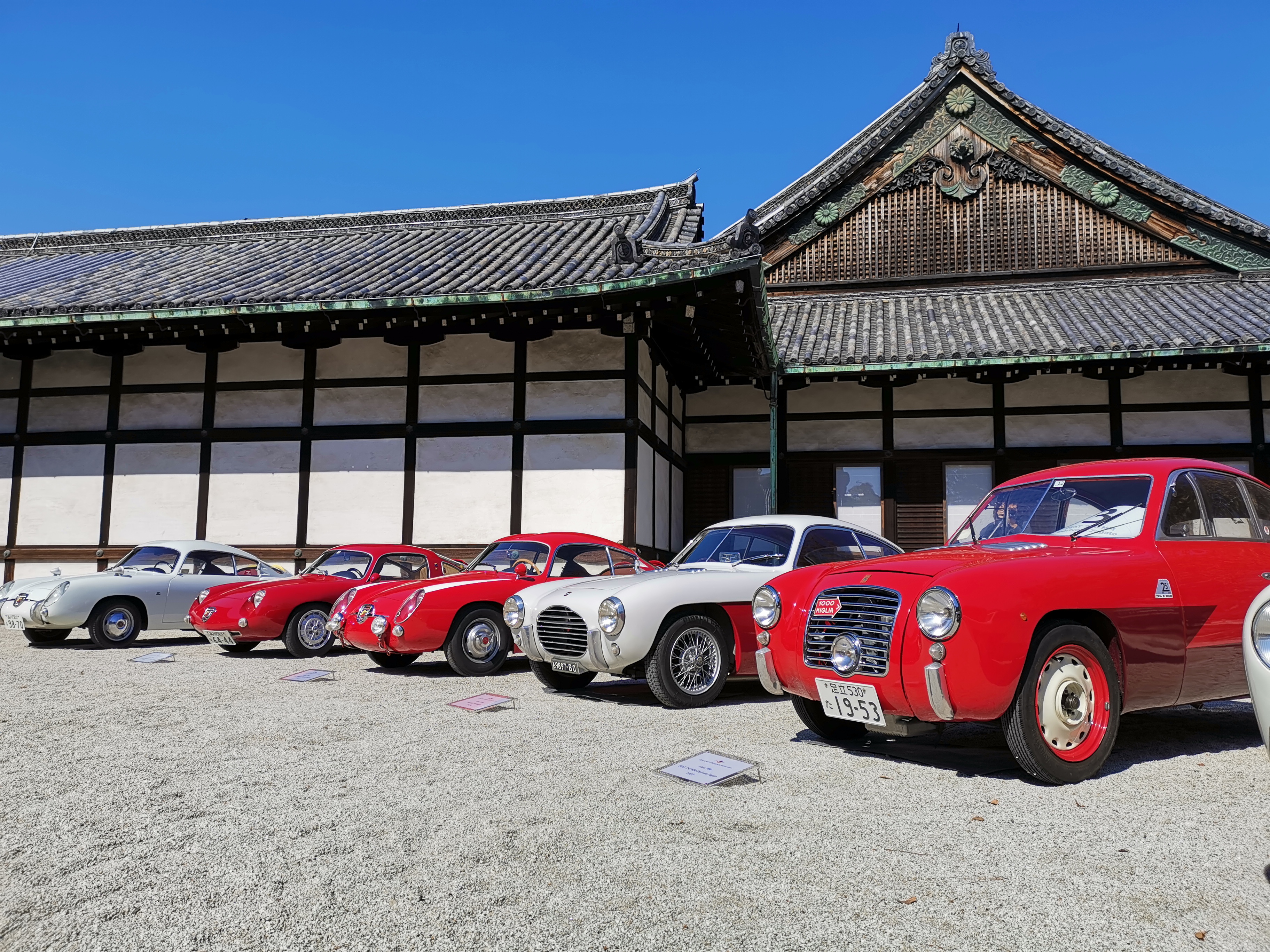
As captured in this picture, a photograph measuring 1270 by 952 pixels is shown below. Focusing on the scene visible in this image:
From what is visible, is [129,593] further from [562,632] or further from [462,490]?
[562,632]

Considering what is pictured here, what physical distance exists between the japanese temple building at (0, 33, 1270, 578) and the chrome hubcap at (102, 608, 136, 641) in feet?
8.14

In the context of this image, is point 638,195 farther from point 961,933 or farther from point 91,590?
point 961,933

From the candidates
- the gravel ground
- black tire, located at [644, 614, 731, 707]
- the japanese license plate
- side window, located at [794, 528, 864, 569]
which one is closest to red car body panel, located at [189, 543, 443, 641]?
black tire, located at [644, 614, 731, 707]

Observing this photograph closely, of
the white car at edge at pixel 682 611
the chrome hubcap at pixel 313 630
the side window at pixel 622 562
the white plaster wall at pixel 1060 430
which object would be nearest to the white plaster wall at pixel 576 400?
Answer: the side window at pixel 622 562

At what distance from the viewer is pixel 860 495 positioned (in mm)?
13820

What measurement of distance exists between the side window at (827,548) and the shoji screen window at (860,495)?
7.21 metres

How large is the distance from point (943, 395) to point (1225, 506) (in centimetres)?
909

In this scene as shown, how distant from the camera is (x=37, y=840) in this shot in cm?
305

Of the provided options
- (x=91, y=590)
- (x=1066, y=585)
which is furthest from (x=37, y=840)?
(x=91, y=590)

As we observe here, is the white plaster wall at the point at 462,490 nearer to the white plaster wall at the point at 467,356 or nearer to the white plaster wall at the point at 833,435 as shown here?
the white plaster wall at the point at 467,356

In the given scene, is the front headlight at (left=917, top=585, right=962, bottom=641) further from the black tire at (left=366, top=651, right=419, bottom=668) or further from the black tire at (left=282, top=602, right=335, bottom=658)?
the black tire at (left=282, top=602, right=335, bottom=658)

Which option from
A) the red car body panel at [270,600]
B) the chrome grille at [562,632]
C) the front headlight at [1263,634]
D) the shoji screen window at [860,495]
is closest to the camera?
the front headlight at [1263,634]

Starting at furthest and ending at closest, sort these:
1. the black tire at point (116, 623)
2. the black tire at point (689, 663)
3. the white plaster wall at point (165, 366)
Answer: the white plaster wall at point (165, 366) → the black tire at point (116, 623) → the black tire at point (689, 663)

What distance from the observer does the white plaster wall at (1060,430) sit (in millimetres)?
→ 13102
